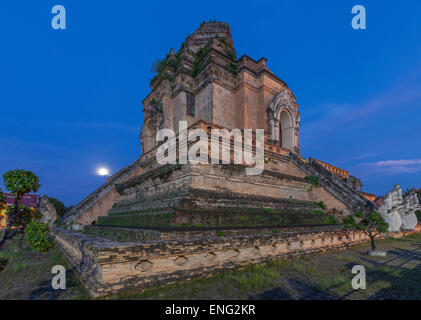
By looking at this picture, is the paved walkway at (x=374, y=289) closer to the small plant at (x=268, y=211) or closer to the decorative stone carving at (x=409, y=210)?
the small plant at (x=268, y=211)

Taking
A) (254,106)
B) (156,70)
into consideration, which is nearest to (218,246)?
(254,106)

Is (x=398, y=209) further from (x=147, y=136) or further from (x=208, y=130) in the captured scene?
(x=147, y=136)

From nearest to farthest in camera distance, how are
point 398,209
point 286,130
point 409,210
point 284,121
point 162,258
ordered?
point 162,258 → point 398,209 → point 409,210 → point 286,130 → point 284,121

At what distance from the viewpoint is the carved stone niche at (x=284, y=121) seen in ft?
57.4

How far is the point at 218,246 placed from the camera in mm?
→ 5223

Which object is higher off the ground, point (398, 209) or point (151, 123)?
point (151, 123)

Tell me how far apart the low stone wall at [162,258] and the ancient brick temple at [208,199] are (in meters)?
0.02

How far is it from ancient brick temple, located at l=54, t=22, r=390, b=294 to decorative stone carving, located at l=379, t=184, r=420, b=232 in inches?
34.8

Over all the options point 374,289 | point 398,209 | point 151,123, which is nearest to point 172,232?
point 374,289

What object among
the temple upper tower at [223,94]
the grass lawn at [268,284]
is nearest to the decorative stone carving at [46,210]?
the grass lawn at [268,284]

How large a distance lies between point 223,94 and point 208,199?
1145 centimetres

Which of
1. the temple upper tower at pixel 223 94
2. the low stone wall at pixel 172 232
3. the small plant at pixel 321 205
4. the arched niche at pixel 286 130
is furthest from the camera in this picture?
the arched niche at pixel 286 130

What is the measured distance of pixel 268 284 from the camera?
4809 millimetres

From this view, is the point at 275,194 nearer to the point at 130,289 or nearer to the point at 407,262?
the point at 407,262
